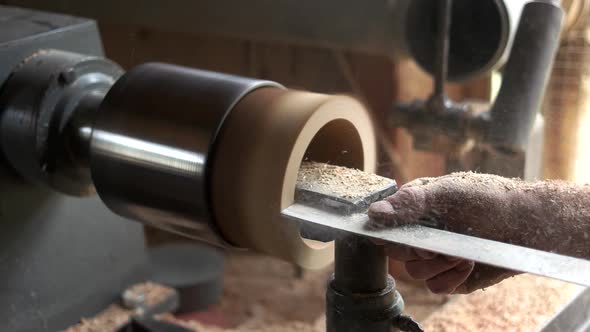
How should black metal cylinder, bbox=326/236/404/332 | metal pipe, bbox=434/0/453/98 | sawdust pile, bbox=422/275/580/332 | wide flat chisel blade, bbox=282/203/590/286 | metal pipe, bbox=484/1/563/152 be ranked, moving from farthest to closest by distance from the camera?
metal pipe, bbox=434/0/453/98 → metal pipe, bbox=484/1/563/152 → sawdust pile, bbox=422/275/580/332 → black metal cylinder, bbox=326/236/404/332 → wide flat chisel blade, bbox=282/203/590/286

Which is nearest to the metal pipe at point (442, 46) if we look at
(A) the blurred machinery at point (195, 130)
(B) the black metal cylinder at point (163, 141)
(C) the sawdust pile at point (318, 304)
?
(A) the blurred machinery at point (195, 130)

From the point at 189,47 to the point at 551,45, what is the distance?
1261mm

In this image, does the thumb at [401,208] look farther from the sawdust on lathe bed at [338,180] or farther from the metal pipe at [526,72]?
the metal pipe at [526,72]

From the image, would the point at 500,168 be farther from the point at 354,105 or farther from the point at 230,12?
the point at 230,12

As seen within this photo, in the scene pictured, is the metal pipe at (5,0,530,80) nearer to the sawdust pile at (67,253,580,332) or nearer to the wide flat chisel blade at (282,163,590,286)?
the sawdust pile at (67,253,580,332)

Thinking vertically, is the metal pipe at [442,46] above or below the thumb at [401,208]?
above

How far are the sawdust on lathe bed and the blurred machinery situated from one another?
3 cm

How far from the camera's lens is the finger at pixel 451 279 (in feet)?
2.31

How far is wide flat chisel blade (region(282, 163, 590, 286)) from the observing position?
0.57 metres

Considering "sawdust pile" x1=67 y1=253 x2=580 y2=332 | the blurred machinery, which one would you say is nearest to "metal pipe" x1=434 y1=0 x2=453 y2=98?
the blurred machinery

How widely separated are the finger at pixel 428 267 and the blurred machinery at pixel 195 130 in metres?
0.10

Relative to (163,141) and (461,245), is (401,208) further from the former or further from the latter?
(163,141)

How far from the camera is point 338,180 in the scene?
713 millimetres

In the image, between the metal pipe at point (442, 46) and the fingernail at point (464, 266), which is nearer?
the fingernail at point (464, 266)
